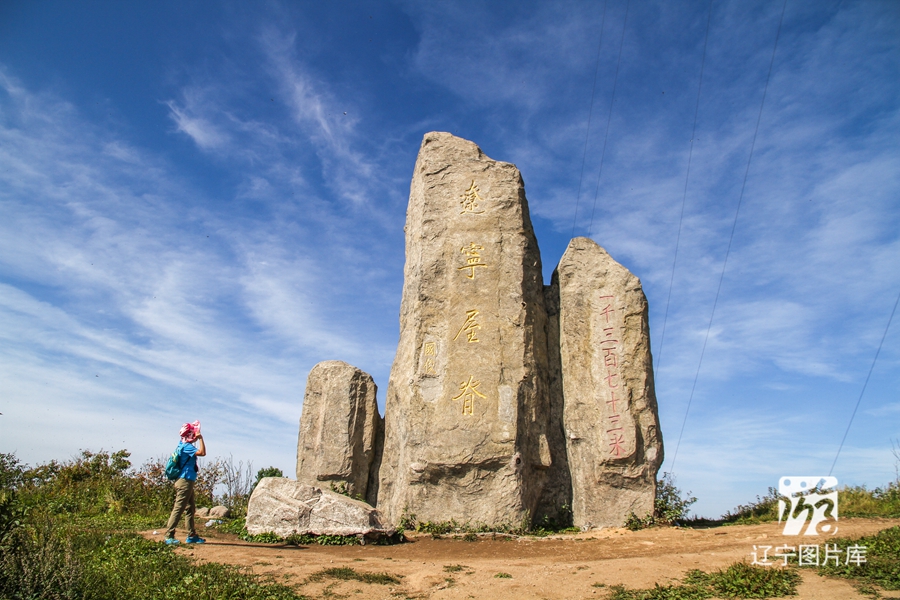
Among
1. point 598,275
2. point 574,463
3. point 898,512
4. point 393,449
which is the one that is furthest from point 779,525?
point 393,449

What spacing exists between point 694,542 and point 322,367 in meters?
7.61

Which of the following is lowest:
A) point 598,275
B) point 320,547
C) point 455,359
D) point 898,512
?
point 320,547

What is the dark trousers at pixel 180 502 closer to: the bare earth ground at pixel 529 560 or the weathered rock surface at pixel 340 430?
the bare earth ground at pixel 529 560

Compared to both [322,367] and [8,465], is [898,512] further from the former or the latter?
[8,465]

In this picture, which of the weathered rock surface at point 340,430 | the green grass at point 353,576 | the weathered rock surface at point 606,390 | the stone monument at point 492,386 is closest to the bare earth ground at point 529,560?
the green grass at point 353,576

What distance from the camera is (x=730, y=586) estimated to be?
233 inches

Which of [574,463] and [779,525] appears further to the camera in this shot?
[574,463]

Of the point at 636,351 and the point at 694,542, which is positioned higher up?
the point at 636,351

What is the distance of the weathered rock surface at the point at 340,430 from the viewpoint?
39.1 feet

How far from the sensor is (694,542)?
8.81 metres

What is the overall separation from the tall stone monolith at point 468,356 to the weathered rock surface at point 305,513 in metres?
1.66

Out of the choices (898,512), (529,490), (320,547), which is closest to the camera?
(320,547)

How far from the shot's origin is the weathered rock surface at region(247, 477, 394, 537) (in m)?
8.89

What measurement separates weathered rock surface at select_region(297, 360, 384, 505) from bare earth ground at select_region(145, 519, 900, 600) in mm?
2638
